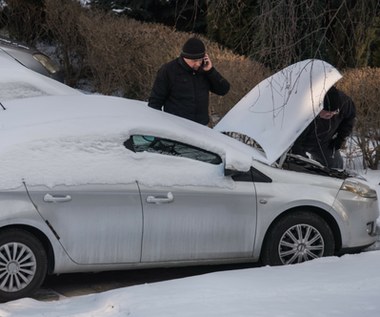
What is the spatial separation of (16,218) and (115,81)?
6.67 metres

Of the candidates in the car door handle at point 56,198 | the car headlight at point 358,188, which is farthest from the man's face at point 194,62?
the car door handle at point 56,198

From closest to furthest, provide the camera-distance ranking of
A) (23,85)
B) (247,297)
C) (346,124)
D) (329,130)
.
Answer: (247,297) < (329,130) < (346,124) < (23,85)

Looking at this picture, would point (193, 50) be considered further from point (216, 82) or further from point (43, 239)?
point (43, 239)

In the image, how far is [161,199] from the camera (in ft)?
17.6

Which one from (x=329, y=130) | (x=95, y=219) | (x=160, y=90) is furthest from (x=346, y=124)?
(x=95, y=219)

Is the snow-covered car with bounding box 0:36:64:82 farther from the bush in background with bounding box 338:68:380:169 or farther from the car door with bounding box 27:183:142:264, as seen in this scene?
the car door with bounding box 27:183:142:264

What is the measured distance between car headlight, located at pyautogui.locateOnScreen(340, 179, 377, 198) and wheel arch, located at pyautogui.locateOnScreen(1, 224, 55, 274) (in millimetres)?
2472

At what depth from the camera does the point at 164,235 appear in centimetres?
543

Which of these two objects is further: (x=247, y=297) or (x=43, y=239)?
(x=43, y=239)

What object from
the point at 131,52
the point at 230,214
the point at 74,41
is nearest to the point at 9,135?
the point at 230,214

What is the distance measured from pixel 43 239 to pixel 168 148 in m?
1.19

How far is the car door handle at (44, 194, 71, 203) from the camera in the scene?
5094 millimetres

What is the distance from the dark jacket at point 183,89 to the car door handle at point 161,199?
67.8 inches

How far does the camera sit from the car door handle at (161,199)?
5.35 m
